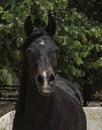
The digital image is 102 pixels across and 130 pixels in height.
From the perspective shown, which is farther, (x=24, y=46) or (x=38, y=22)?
(x=38, y=22)

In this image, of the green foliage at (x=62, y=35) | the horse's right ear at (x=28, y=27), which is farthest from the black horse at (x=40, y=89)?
the green foliage at (x=62, y=35)

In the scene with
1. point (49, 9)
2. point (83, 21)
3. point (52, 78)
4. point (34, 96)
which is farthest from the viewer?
point (83, 21)

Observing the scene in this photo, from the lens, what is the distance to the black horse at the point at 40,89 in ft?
8.68

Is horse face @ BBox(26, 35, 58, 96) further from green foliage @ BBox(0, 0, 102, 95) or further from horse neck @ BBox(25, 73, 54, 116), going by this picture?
green foliage @ BBox(0, 0, 102, 95)

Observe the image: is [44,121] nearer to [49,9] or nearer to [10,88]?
[49,9]

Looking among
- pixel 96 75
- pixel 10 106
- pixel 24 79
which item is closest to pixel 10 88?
pixel 10 106

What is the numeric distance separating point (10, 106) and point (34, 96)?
452cm

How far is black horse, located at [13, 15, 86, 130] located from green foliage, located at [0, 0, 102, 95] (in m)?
2.40

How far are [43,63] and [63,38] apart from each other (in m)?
3.09

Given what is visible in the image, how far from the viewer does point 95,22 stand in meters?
7.06

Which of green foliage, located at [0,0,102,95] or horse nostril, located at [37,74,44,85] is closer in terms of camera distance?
horse nostril, located at [37,74,44,85]

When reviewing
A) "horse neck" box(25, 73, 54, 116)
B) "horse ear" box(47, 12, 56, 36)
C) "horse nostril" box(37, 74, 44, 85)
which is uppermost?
"horse ear" box(47, 12, 56, 36)

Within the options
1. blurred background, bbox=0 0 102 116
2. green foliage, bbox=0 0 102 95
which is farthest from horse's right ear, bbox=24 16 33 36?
green foliage, bbox=0 0 102 95

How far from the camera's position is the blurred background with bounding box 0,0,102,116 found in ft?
18.4
